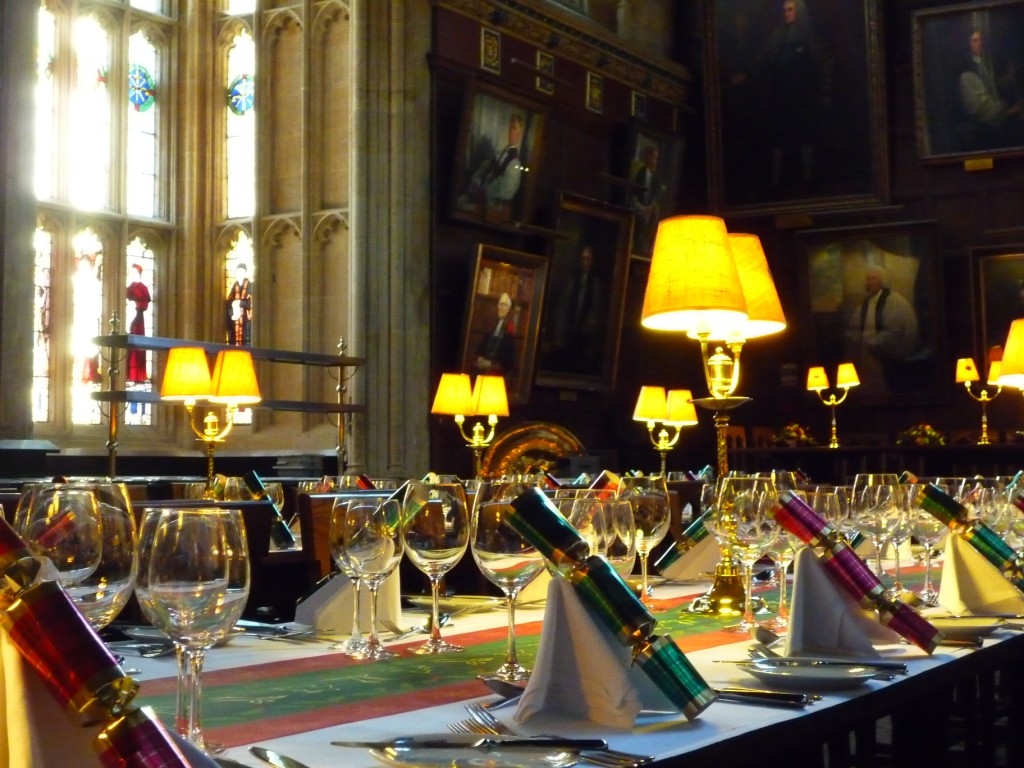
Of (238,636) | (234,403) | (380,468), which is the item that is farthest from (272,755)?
(380,468)

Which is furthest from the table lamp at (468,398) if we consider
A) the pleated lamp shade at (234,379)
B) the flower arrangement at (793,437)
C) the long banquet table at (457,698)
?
the long banquet table at (457,698)

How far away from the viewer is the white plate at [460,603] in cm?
262

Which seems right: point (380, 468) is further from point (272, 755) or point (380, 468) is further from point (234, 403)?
point (272, 755)

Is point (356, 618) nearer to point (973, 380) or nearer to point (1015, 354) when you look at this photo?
point (1015, 354)

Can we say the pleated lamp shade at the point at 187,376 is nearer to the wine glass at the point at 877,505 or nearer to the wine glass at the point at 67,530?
the wine glass at the point at 877,505

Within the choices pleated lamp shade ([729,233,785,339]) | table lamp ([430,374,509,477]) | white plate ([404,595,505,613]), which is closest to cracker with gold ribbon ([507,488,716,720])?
white plate ([404,595,505,613])

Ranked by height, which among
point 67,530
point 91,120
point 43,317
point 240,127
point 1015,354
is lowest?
point 67,530

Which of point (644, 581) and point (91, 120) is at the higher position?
point (91, 120)

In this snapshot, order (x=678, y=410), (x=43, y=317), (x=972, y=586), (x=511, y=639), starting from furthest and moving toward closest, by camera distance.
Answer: (x=43, y=317)
(x=678, y=410)
(x=972, y=586)
(x=511, y=639)

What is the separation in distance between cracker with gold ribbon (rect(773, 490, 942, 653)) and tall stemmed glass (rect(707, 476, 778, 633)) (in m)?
0.07

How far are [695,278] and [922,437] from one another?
1120 cm

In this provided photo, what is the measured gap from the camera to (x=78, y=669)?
104 centimetres

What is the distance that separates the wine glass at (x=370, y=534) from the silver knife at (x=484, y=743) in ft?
1.99

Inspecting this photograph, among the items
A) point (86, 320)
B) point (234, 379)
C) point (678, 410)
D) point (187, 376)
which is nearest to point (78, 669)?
point (187, 376)
